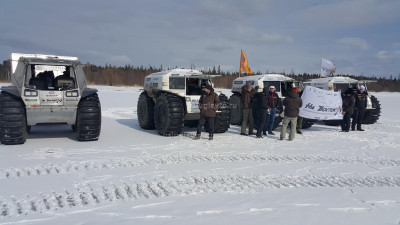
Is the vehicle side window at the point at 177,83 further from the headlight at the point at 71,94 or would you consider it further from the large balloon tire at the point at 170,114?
the headlight at the point at 71,94

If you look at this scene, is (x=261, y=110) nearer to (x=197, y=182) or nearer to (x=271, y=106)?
(x=271, y=106)

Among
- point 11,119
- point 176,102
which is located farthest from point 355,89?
point 11,119

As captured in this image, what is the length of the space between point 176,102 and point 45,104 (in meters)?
3.20

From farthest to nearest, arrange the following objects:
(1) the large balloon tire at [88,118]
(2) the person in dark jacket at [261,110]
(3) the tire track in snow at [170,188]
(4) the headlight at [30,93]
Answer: (2) the person in dark jacket at [261,110]
(1) the large balloon tire at [88,118]
(4) the headlight at [30,93]
(3) the tire track in snow at [170,188]

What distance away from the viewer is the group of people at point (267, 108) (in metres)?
8.46

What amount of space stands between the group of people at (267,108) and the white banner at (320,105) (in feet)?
2.70

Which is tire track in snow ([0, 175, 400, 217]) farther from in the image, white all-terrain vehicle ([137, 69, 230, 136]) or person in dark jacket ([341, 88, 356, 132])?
person in dark jacket ([341, 88, 356, 132])

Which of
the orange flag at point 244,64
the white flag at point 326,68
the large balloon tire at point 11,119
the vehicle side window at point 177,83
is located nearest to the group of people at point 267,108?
the vehicle side window at point 177,83

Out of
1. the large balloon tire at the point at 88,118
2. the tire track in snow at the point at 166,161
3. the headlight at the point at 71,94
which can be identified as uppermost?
the headlight at the point at 71,94

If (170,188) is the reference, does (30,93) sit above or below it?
above

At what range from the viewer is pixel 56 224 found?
3.22m

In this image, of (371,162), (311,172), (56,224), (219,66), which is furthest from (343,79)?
(219,66)

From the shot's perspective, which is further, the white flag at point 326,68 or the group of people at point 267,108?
the white flag at point 326,68

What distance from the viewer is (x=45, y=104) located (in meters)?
6.94
